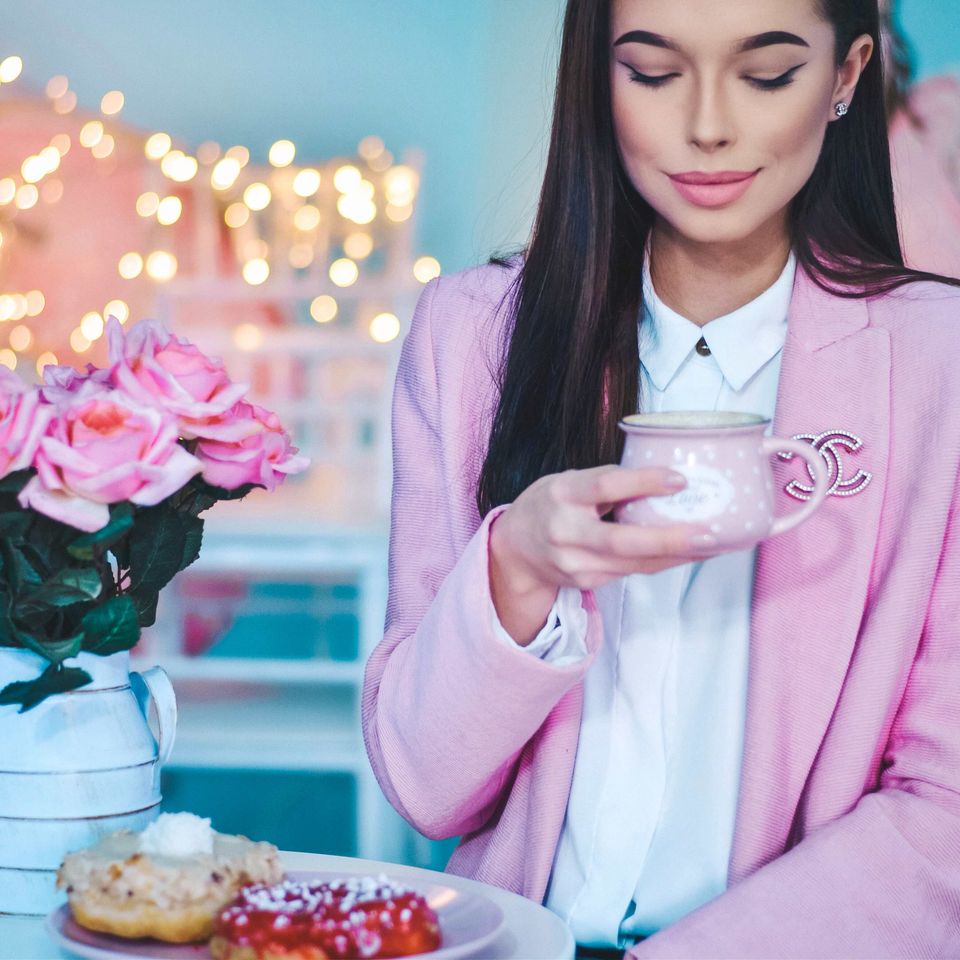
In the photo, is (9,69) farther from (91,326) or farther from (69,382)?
(69,382)

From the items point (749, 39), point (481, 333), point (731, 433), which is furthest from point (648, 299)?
point (731, 433)

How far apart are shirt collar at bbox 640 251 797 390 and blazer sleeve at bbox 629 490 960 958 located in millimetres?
272

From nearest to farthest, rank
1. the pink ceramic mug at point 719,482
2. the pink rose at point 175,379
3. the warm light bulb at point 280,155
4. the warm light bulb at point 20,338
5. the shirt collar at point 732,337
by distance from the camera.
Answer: the pink ceramic mug at point 719,482 < the pink rose at point 175,379 < the shirt collar at point 732,337 < the warm light bulb at point 280,155 < the warm light bulb at point 20,338

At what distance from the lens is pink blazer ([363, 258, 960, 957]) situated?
1.01 m

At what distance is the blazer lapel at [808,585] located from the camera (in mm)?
1105

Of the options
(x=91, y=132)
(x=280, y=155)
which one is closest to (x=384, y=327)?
(x=280, y=155)

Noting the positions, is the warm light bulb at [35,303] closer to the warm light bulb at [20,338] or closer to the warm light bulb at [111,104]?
the warm light bulb at [20,338]

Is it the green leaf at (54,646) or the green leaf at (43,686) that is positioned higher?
the green leaf at (54,646)

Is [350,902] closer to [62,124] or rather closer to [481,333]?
[481,333]

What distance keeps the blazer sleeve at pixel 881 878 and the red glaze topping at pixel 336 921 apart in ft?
0.75

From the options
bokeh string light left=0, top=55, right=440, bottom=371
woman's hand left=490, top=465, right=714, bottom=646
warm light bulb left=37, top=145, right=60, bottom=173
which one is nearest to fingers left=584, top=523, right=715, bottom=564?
woman's hand left=490, top=465, right=714, bottom=646

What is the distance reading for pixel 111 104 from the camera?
131 inches

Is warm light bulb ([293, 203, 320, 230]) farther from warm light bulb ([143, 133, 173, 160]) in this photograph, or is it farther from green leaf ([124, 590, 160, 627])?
green leaf ([124, 590, 160, 627])

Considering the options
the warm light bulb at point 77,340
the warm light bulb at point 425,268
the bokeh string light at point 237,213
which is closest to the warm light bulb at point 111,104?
the bokeh string light at point 237,213
